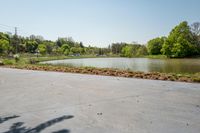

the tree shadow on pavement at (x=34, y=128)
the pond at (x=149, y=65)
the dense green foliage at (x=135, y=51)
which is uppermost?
the dense green foliage at (x=135, y=51)

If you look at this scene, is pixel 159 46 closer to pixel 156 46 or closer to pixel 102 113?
pixel 156 46

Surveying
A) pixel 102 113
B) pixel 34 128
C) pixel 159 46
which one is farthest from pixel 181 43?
pixel 34 128

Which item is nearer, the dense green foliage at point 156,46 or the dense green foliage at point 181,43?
the dense green foliage at point 181,43

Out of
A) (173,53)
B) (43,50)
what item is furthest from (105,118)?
(43,50)

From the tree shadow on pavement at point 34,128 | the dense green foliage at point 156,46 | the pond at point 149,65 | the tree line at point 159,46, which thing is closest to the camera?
the tree shadow on pavement at point 34,128

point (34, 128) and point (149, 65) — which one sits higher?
point (149, 65)

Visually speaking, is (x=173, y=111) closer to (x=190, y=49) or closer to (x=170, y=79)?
(x=170, y=79)

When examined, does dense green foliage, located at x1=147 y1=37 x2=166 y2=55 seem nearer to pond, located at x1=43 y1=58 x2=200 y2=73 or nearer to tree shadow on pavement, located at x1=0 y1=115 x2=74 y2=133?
pond, located at x1=43 y1=58 x2=200 y2=73

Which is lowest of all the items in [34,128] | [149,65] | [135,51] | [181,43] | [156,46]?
[34,128]

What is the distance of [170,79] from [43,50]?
4926 cm

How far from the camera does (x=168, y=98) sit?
423 centimetres

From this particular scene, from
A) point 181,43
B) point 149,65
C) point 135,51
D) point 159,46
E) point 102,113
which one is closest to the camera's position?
point 102,113

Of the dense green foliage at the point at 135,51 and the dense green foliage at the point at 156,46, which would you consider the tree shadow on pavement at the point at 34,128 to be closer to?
the dense green foliage at the point at 156,46

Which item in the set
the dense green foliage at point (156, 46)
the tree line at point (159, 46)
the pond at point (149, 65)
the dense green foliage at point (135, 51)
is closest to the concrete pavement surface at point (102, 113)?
the pond at point (149, 65)
